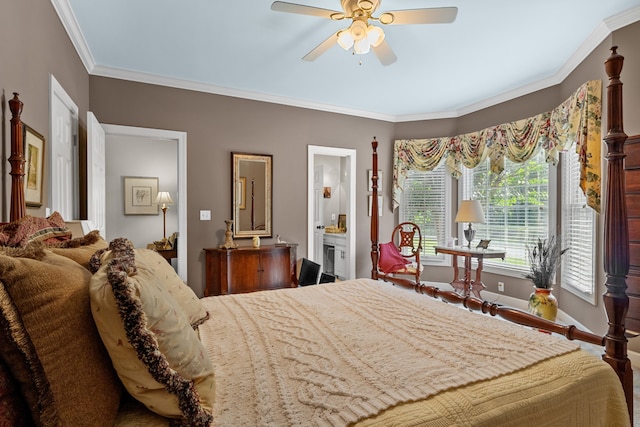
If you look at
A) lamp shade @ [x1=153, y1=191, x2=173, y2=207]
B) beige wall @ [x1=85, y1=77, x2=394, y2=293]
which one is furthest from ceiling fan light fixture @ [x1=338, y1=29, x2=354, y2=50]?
lamp shade @ [x1=153, y1=191, x2=173, y2=207]

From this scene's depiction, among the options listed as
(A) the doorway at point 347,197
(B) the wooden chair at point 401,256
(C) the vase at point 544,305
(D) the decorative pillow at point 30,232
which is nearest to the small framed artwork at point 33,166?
(D) the decorative pillow at point 30,232

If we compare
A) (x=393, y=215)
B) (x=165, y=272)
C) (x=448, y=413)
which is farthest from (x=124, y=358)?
(x=393, y=215)

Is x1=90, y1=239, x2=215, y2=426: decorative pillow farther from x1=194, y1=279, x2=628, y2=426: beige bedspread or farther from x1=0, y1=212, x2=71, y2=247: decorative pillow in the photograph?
x1=0, y1=212, x2=71, y2=247: decorative pillow

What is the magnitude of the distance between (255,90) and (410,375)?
3.83 meters

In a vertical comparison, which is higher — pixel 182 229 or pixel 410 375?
pixel 182 229

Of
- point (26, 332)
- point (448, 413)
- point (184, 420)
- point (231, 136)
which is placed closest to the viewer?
point (26, 332)

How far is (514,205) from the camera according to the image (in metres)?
4.29

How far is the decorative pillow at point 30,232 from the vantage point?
1.04 m

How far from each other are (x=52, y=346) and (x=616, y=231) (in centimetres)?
198

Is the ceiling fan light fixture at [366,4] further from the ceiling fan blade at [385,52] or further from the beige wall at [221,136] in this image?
the beige wall at [221,136]

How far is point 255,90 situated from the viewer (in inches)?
162

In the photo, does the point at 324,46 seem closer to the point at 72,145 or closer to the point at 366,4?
the point at 366,4

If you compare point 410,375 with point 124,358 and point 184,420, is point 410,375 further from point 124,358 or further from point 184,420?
point 124,358

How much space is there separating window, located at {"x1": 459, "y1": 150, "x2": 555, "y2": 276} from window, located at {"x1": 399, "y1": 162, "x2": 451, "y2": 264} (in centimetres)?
40
